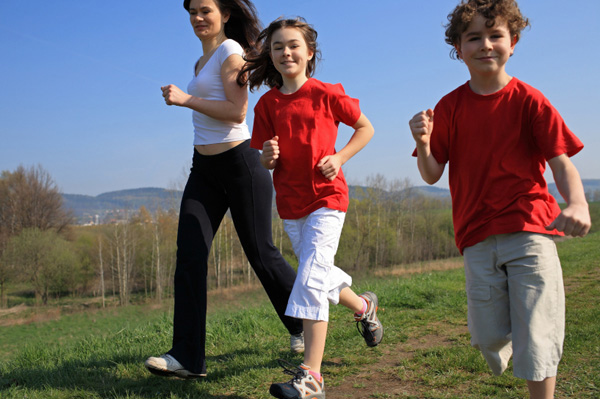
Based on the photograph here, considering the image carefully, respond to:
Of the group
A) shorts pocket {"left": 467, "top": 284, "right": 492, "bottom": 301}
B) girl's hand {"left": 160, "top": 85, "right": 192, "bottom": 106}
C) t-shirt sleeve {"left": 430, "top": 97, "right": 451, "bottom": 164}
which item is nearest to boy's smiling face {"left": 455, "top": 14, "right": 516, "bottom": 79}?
t-shirt sleeve {"left": 430, "top": 97, "right": 451, "bottom": 164}

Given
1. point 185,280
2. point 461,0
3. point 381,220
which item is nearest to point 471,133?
point 461,0

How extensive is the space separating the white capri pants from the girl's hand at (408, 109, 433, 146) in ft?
2.37

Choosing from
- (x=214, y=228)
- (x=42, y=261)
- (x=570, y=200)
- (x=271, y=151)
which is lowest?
(x=42, y=261)

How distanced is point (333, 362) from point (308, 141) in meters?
1.59

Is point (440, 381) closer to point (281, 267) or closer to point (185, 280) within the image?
point (281, 267)

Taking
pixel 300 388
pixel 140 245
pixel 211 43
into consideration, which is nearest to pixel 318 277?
pixel 300 388

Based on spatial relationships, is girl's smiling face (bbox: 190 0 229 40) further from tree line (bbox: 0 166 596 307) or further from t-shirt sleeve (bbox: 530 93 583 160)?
tree line (bbox: 0 166 596 307)

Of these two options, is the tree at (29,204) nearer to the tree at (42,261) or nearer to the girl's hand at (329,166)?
the tree at (42,261)

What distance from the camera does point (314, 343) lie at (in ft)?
9.01

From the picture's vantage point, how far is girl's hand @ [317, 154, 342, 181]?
2.85 m

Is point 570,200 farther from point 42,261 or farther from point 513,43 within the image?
point 42,261

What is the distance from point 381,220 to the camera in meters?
58.7

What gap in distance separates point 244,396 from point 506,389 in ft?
4.89

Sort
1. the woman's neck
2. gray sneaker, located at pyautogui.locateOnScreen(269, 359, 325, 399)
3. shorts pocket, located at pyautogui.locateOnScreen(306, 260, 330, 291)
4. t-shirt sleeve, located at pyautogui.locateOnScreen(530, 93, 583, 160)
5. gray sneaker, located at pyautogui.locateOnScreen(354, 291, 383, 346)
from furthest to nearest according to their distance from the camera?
gray sneaker, located at pyautogui.locateOnScreen(354, 291, 383, 346) < the woman's neck < shorts pocket, located at pyautogui.locateOnScreen(306, 260, 330, 291) < gray sneaker, located at pyautogui.locateOnScreen(269, 359, 325, 399) < t-shirt sleeve, located at pyautogui.locateOnScreen(530, 93, 583, 160)
